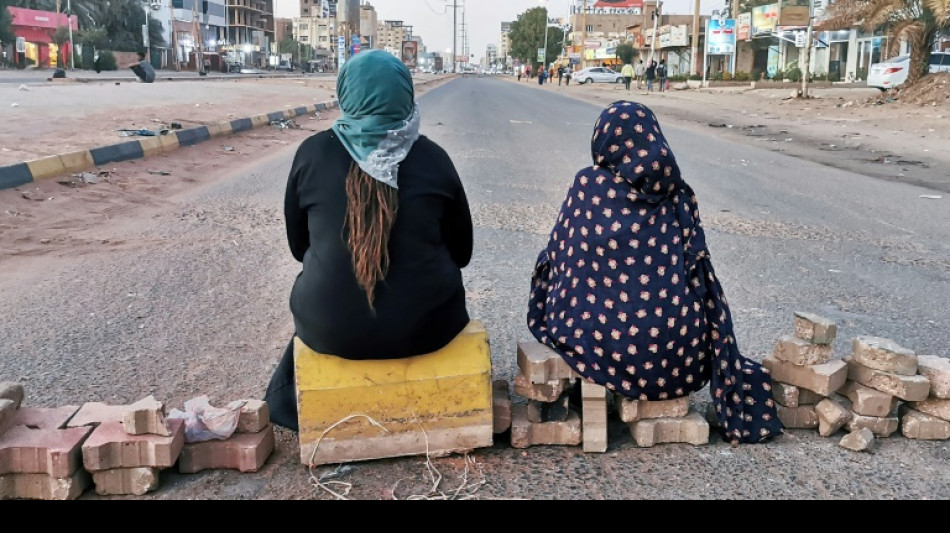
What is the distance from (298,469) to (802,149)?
1334 centimetres

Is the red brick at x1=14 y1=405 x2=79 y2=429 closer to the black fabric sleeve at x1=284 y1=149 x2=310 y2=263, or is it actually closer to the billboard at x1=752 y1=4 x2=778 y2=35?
the black fabric sleeve at x1=284 y1=149 x2=310 y2=263

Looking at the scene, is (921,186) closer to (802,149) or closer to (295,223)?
(802,149)

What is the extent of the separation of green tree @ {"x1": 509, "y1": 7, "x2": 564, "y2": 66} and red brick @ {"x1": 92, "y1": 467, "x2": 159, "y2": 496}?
115197 mm

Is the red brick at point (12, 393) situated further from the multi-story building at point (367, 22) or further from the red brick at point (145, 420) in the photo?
the multi-story building at point (367, 22)

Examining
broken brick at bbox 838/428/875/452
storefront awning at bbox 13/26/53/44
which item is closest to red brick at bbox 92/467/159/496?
broken brick at bbox 838/428/875/452

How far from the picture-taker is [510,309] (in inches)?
175

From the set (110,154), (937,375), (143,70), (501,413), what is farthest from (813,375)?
(143,70)

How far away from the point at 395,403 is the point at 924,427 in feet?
5.88

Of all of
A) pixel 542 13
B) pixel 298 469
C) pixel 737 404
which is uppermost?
pixel 542 13

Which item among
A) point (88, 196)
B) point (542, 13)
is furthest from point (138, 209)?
point (542, 13)

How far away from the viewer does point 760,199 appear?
8297mm

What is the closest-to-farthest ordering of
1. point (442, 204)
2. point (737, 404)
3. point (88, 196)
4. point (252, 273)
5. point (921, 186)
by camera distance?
1. point (442, 204)
2. point (737, 404)
3. point (252, 273)
4. point (88, 196)
5. point (921, 186)

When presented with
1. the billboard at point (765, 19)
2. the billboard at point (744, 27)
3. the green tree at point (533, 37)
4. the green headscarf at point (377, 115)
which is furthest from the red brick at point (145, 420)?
the green tree at point (533, 37)

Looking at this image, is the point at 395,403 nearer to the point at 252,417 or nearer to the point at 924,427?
the point at 252,417
